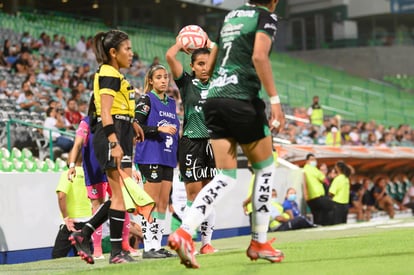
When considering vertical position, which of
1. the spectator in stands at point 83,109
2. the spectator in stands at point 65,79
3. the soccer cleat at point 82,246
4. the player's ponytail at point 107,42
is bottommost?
the soccer cleat at point 82,246

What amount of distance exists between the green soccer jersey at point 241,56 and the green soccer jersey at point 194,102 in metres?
2.58

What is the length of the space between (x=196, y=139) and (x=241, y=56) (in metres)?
2.81

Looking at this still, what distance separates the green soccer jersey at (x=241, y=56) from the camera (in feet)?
23.6

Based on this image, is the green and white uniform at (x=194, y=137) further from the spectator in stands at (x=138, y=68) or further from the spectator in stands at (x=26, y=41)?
the spectator in stands at (x=138, y=68)

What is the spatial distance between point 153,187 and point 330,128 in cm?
1883

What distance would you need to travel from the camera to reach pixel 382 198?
2461 centimetres

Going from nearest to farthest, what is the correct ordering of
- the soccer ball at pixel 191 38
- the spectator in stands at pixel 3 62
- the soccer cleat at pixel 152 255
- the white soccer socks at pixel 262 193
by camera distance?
1. the white soccer socks at pixel 262 193
2. the soccer ball at pixel 191 38
3. the soccer cleat at pixel 152 255
4. the spectator in stands at pixel 3 62

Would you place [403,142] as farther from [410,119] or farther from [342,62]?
[342,62]

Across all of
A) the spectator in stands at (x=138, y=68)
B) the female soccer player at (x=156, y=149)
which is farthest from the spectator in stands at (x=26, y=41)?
the female soccer player at (x=156, y=149)

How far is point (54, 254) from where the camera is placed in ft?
39.4

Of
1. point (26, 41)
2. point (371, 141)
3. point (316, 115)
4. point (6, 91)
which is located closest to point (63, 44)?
point (26, 41)

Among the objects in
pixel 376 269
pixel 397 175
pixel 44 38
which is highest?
pixel 44 38

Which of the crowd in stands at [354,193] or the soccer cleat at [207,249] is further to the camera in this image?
the crowd in stands at [354,193]

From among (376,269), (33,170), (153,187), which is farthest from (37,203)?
(376,269)
